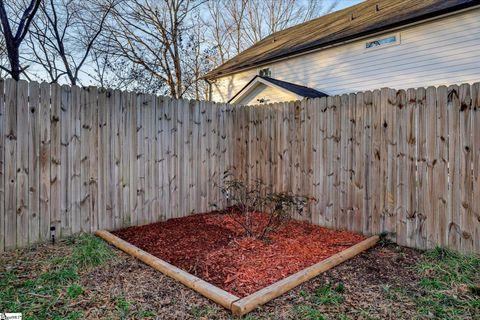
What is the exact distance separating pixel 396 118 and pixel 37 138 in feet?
15.1

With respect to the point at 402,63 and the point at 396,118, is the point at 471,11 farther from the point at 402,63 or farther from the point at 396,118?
the point at 396,118

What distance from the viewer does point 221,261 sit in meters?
3.32

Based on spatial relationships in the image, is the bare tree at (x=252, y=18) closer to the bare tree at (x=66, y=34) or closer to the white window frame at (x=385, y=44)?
the bare tree at (x=66, y=34)

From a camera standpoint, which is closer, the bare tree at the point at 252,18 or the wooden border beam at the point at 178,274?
the wooden border beam at the point at 178,274

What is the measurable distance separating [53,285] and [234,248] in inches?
75.8

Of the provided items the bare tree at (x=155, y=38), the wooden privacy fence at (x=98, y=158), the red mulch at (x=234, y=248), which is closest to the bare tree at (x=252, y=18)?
the bare tree at (x=155, y=38)

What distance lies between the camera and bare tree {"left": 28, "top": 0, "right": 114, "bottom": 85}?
10336mm

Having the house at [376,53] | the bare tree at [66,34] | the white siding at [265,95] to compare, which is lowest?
the white siding at [265,95]

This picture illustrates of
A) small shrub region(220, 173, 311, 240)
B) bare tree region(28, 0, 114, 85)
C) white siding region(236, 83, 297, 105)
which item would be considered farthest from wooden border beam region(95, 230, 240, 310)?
bare tree region(28, 0, 114, 85)

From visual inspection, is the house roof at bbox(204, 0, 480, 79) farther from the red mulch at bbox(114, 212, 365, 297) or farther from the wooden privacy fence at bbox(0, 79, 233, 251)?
the red mulch at bbox(114, 212, 365, 297)


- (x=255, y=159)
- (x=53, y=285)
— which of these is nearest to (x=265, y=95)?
(x=255, y=159)

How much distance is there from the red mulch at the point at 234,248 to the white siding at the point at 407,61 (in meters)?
5.81

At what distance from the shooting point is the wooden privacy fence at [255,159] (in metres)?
3.46

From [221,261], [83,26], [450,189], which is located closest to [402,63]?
[450,189]
